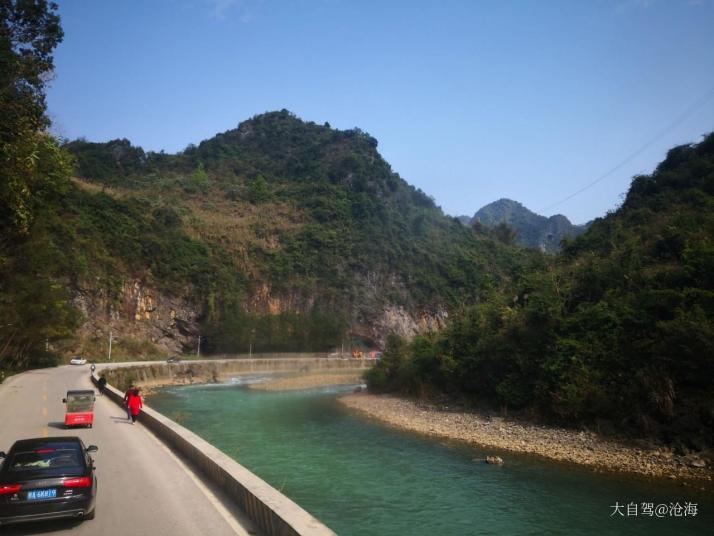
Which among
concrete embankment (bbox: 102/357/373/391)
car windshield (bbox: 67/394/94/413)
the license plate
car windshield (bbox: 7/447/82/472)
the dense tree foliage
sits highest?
the dense tree foliage

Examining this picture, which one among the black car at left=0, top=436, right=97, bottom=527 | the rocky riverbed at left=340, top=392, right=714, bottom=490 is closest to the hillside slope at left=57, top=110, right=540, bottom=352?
the rocky riverbed at left=340, top=392, right=714, bottom=490

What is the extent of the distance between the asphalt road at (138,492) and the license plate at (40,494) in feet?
2.10

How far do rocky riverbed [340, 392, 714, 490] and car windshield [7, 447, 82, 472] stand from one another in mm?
15954

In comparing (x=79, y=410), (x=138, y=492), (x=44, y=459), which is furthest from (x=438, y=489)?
(x=79, y=410)

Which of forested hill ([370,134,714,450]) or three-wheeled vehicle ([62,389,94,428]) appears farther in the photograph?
forested hill ([370,134,714,450])

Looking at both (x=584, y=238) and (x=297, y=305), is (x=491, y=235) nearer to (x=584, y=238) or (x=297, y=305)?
(x=297, y=305)

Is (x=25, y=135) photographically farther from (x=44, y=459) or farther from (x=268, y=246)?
(x=268, y=246)

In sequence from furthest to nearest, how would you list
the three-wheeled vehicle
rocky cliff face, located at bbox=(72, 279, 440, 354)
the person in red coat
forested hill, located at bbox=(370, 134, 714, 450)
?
rocky cliff face, located at bbox=(72, 279, 440, 354) < the person in red coat < forested hill, located at bbox=(370, 134, 714, 450) < the three-wheeled vehicle

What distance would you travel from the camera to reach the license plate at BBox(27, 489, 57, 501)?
24.5ft

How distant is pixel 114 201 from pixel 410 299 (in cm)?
5675

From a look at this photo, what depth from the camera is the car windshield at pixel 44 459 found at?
25.8 ft

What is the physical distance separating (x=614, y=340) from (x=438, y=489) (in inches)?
472

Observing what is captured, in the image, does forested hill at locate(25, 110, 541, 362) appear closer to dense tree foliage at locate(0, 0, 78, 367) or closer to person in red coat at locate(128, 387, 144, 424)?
dense tree foliage at locate(0, 0, 78, 367)

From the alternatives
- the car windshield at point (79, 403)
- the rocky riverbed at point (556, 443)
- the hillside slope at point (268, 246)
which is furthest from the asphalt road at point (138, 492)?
the hillside slope at point (268, 246)
